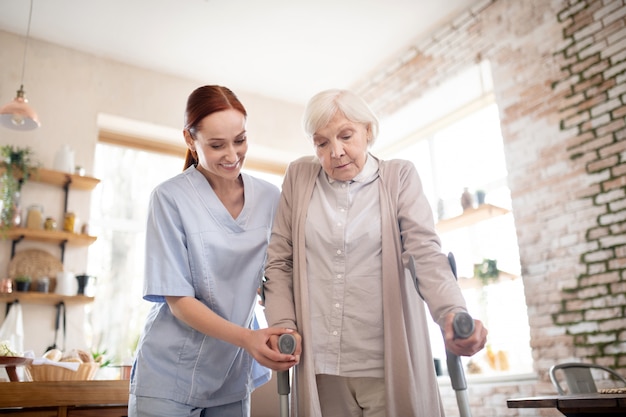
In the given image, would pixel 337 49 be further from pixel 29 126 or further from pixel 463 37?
pixel 29 126

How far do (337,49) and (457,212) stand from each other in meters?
1.89

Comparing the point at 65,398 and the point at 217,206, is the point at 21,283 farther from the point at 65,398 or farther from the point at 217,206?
the point at 217,206

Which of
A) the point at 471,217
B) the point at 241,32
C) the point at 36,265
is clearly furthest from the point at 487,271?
the point at 36,265

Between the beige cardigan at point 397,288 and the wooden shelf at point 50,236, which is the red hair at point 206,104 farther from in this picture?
the wooden shelf at point 50,236

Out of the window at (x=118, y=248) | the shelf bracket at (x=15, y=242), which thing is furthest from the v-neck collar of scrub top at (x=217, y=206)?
the window at (x=118, y=248)

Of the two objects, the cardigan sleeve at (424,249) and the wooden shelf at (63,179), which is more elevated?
the wooden shelf at (63,179)

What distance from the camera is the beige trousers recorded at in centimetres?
134

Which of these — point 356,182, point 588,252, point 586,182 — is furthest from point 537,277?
point 356,182

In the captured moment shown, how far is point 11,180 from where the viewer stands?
169 inches

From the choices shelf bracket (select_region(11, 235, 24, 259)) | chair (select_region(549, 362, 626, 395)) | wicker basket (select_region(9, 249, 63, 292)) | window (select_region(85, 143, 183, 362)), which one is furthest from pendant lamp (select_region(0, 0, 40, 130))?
chair (select_region(549, 362, 626, 395))

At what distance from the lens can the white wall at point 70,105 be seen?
4.50 m

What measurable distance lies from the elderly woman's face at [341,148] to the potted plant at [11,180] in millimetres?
3529

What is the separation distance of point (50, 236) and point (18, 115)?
1008 mm

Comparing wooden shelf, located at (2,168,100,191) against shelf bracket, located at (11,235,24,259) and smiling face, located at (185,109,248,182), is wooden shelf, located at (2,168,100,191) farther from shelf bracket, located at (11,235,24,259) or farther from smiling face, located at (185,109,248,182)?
smiling face, located at (185,109,248,182)
